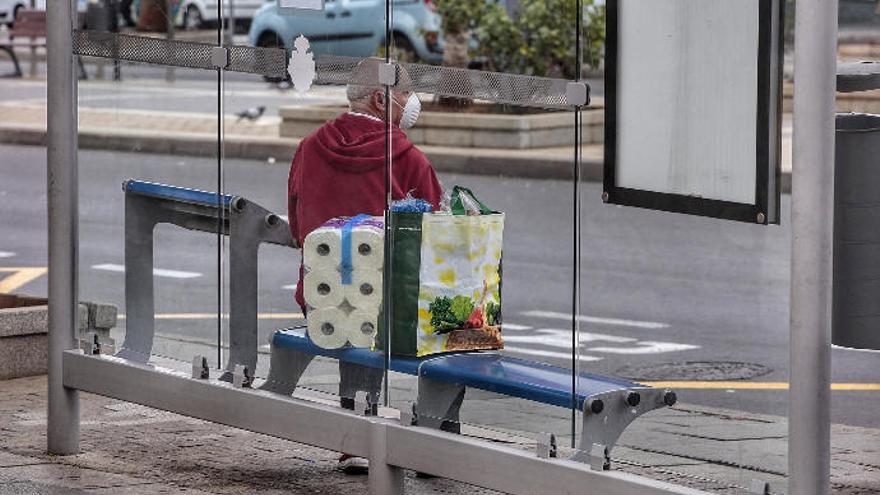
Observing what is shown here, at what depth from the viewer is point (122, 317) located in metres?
8.37

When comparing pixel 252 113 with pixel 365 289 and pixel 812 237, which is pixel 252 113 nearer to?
pixel 365 289

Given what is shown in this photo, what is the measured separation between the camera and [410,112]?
705 centimetres

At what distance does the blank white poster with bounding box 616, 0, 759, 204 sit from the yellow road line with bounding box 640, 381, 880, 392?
0.63 m

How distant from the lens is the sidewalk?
19.6ft

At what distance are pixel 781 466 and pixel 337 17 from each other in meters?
2.36

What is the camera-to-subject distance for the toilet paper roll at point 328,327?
7234 millimetres

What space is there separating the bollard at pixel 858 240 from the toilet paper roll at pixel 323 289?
5.32 feet

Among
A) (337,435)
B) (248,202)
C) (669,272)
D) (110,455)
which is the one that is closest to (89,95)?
(248,202)

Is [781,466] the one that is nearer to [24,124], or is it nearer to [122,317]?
[122,317]

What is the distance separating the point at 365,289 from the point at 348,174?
49 cm

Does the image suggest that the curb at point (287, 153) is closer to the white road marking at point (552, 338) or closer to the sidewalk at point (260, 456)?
the white road marking at point (552, 338)

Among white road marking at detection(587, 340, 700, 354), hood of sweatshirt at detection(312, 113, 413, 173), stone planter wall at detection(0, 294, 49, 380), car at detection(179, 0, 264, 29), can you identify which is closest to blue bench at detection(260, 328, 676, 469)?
hood of sweatshirt at detection(312, 113, 413, 173)

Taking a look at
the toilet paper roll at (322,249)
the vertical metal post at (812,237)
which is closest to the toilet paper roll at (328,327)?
the toilet paper roll at (322,249)

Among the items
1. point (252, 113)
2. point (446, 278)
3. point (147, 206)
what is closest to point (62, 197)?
point (147, 206)
